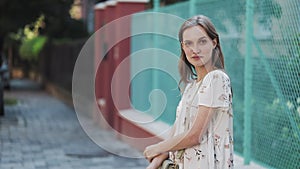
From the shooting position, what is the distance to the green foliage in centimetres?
2963

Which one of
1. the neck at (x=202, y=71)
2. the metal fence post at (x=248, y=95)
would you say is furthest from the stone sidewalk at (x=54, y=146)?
the neck at (x=202, y=71)

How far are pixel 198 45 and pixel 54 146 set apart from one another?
6543 mm

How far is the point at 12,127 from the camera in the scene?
1092 cm

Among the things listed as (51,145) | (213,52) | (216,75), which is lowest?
(51,145)

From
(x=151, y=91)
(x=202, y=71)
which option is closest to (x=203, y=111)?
(x=202, y=71)

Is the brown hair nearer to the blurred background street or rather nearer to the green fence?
the blurred background street

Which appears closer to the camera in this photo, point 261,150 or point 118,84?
point 261,150

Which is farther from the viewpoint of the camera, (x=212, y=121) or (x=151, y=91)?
(x=151, y=91)

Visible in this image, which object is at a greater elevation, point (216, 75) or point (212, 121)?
point (216, 75)

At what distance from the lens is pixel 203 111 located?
8.34ft

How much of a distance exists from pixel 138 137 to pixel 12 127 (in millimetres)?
3491

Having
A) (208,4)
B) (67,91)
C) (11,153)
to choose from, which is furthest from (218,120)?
(67,91)

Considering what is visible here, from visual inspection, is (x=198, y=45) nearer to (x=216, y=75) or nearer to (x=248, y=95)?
(x=216, y=75)

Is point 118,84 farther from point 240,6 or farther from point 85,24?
point 85,24
